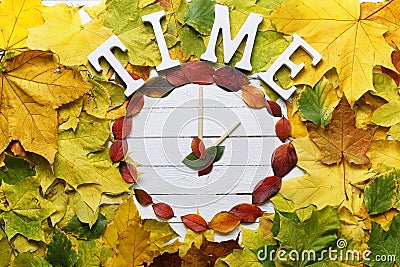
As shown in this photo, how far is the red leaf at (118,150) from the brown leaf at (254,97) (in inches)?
8.8

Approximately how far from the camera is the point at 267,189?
3.44ft

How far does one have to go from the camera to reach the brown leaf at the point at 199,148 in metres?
1.06

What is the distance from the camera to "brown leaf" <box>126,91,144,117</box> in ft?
3.48

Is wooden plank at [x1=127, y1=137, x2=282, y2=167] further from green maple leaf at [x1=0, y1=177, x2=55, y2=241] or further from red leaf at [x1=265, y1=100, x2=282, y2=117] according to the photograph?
green maple leaf at [x1=0, y1=177, x2=55, y2=241]

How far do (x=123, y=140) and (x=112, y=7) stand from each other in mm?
226

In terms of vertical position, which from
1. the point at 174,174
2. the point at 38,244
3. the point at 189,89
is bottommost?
the point at 38,244

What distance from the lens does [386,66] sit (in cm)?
103

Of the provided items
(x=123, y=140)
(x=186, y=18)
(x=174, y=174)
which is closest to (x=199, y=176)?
(x=174, y=174)

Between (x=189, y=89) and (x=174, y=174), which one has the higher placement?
(x=189, y=89)

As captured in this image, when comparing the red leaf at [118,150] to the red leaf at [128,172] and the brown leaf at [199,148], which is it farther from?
the brown leaf at [199,148]

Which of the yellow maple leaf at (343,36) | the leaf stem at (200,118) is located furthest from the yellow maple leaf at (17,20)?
the yellow maple leaf at (343,36)

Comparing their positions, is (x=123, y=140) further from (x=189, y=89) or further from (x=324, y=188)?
(x=324, y=188)

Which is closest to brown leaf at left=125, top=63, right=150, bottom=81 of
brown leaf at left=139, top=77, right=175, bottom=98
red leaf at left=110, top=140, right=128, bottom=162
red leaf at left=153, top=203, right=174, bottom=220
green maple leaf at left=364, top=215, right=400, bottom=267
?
brown leaf at left=139, top=77, right=175, bottom=98

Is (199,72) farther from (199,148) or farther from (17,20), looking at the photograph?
(17,20)
